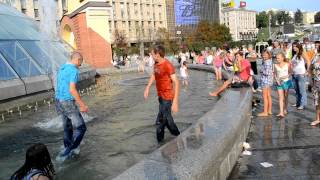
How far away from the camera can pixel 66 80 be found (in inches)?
268

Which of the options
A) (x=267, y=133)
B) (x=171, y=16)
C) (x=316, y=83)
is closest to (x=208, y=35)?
(x=171, y=16)

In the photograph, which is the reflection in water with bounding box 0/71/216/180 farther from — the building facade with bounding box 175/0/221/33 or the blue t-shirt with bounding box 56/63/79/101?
the building facade with bounding box 175/0/221/33

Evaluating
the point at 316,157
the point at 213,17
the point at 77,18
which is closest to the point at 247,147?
the point at 316,157

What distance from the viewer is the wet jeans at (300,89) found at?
10891mm

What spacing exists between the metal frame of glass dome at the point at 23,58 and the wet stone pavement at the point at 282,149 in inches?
278

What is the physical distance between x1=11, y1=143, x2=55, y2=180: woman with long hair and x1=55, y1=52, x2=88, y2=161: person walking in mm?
2915

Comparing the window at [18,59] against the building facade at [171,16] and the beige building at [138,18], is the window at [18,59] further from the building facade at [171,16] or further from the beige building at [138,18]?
the building facade at [171,16]

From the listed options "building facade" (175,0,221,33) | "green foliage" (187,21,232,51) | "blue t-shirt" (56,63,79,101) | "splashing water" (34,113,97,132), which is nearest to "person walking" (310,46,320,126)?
"blue t-shirt" (56,63,79,101)

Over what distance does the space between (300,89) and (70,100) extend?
6173 millimetres

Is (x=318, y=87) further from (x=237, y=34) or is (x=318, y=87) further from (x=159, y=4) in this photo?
(x=237, y=34)

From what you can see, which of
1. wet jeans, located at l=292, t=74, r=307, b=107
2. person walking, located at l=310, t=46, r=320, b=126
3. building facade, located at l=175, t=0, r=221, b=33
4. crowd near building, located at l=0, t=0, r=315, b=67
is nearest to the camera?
person walking, located at l=310, t=46, r=320, b=126

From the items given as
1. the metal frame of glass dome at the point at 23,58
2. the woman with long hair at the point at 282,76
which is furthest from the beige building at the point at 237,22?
the woman with long hair at the point at 282,76

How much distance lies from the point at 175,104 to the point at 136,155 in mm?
1146

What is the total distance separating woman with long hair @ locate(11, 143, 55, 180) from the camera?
371 centimetres
